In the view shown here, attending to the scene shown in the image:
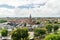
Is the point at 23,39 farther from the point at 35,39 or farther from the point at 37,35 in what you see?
the point at 37,35

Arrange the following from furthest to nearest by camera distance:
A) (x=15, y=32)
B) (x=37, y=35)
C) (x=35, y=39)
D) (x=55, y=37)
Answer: (x=37, y=35) < (x=35, y=39) < (x=15, y=32) < (x=55, y=37)

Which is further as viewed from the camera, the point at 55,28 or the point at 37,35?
the point at 55,28

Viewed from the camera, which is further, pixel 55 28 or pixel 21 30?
pixel 55 28

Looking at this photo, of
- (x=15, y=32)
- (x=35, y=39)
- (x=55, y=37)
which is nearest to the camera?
(x=55, y=37)

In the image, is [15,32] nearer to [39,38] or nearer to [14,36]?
[14,36]

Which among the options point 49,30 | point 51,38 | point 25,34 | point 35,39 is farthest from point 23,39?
point 49,30

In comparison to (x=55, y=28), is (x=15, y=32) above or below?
above

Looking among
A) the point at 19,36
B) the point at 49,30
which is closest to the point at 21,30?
the point at 19,36

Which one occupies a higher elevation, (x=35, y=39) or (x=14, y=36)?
(x=14, y=36)

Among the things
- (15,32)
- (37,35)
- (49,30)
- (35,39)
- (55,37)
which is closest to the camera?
(55,37)
